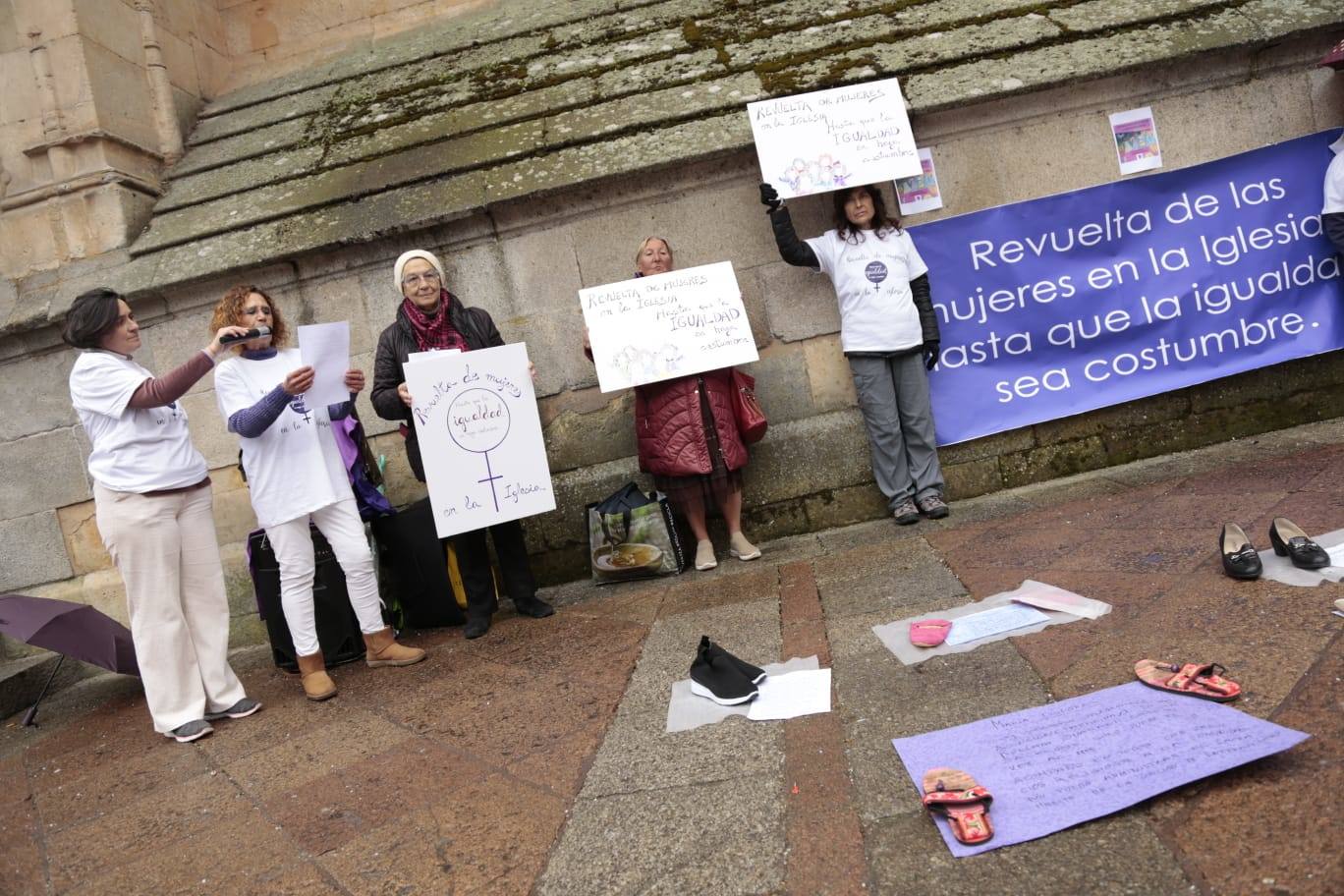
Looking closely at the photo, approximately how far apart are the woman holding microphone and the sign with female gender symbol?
0.94m

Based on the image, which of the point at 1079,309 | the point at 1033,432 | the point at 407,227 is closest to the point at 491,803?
the point at 407,227

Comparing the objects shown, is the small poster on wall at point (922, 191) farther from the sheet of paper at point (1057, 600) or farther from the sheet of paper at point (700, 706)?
the sheet of paper at point (700, 706)

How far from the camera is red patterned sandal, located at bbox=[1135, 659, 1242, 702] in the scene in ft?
7.27

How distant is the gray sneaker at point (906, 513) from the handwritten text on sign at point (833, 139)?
5.94 ft

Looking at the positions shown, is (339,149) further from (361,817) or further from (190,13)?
(361,817)

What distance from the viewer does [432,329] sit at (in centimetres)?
431

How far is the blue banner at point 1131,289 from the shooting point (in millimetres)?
5043

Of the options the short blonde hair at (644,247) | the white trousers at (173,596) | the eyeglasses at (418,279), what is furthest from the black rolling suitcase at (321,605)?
the short blonde hair at (644,247)

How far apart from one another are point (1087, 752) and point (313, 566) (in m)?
3.22

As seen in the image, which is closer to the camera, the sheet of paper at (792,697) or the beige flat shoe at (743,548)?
the sheet of paper at (792,697)

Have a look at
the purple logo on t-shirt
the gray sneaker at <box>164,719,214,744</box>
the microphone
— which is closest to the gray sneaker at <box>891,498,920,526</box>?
the purple logo on t-shirt

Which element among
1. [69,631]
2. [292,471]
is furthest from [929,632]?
[69,631]

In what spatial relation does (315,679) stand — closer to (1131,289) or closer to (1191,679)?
(1191,679)

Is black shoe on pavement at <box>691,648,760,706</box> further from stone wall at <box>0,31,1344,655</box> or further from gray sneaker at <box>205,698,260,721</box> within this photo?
stone wall at <box>0,31,1344,655</box>
